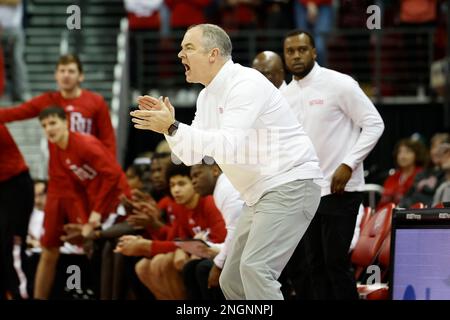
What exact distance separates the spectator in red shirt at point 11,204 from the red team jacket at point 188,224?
3.74 feet

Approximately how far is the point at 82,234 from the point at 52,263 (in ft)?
1.81

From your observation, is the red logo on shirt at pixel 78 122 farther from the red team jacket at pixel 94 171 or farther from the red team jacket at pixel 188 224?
the red team jacket at pixel 188 224

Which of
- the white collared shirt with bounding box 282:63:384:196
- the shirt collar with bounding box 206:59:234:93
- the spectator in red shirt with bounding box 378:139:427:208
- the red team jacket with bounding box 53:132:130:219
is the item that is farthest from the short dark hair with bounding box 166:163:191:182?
the spectator in red shirt with bounding box 378:139:427:208

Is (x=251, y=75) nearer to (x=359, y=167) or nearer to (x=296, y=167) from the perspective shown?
(x=296, y=167)

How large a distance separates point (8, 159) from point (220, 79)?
144 inches

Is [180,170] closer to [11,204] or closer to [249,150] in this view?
[11,204]

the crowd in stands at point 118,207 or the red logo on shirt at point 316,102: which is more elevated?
the red logo on shirt at point 316,102

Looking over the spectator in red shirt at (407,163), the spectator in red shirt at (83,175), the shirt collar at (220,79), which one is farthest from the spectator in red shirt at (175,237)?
the spectator in red shirt at (407,163)

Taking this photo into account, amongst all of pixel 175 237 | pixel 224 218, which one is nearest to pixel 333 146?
pixel 224 218

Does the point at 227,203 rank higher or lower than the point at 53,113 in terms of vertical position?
lower

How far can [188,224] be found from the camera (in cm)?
895

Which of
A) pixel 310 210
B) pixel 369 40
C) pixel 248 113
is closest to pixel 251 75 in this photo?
pixel 248 113

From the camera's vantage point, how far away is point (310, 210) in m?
6.38

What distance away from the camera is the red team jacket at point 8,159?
948 cm
